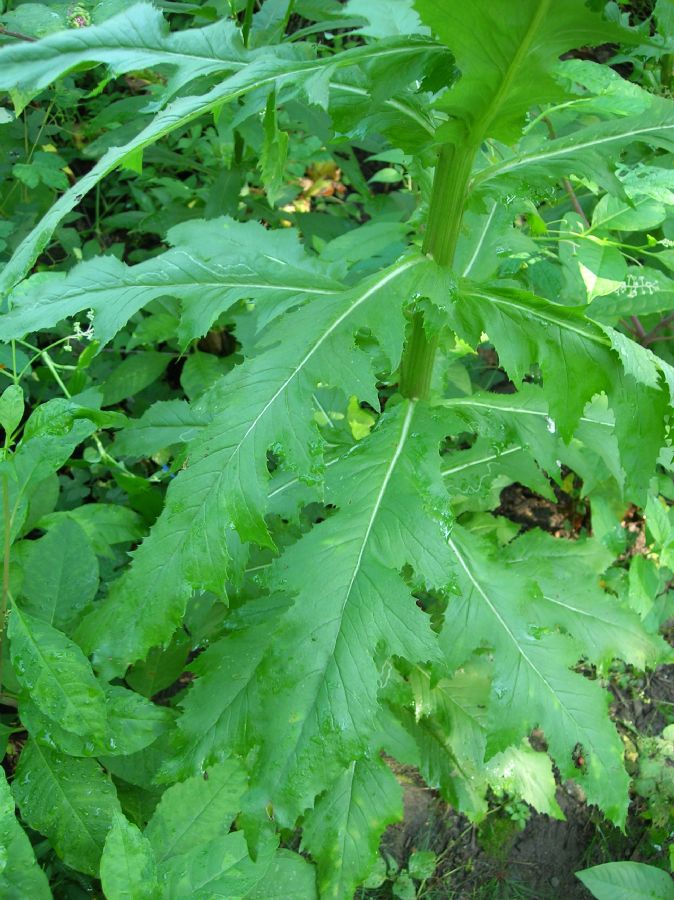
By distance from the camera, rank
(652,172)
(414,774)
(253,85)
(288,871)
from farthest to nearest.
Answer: (414,774)
(652,172)
(288,871)
(253,85)

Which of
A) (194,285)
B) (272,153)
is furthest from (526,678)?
(272,153)

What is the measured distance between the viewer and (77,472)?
2590mm

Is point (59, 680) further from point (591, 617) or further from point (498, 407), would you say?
point (591, 617)

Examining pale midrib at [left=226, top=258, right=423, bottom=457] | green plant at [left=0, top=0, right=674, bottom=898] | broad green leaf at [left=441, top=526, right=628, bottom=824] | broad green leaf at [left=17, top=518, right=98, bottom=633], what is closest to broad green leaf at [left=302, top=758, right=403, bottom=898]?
green plant at [left=0, top=0, right=674, bottom=898]

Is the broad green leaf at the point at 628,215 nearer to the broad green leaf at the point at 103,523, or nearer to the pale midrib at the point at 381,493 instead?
the pale midrib at the point at 381,493

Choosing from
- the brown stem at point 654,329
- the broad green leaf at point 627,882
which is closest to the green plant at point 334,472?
the broad green leaf at point 627,882

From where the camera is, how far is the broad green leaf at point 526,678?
1592 millimetres

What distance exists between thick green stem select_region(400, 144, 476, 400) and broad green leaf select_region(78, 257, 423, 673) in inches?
5.5

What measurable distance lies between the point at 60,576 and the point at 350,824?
896 millimetres

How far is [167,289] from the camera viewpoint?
1.38 m

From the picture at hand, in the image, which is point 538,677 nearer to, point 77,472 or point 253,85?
point 253,85

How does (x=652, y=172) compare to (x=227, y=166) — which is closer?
(x=652, y=172)

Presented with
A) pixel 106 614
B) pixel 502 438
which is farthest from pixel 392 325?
pixel 106 614

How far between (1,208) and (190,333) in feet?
5.78
